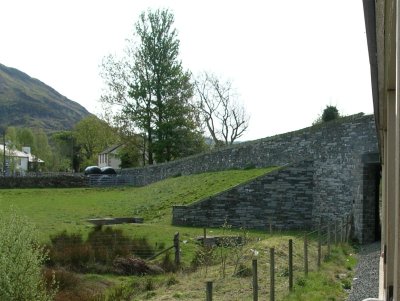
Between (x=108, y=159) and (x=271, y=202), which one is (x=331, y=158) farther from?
(x=108, y=159)

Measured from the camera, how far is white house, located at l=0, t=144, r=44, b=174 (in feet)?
266

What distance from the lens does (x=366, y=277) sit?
40.6ft

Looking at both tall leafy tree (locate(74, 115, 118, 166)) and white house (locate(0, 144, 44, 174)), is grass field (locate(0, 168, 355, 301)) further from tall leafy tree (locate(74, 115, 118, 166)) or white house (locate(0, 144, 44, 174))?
white house (locate(0, 144, 44, 174))

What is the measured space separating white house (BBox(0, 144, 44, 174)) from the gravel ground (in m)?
64.1

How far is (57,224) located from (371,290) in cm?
1323

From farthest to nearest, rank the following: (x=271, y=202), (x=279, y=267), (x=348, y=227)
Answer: (x=271, y=202), (x=348, y=227), (x=279, y=267)

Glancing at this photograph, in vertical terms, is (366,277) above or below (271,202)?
below

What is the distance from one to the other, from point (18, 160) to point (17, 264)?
80.4 meters

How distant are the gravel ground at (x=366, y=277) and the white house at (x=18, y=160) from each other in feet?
210

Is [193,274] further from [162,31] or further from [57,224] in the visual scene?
[162,31]

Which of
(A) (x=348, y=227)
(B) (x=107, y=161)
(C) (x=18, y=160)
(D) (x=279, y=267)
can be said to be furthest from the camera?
(B) (x=107, y=161)

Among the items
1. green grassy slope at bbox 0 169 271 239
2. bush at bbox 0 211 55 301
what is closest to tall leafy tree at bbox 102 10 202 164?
green grassy slope at bbox 0 169 271 239

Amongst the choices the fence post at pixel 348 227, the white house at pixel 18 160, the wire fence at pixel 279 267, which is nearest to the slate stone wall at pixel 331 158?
the fence post at pixel 348 227

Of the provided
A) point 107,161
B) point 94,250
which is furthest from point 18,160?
point 94,250
